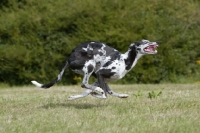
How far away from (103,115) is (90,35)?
9.40 m

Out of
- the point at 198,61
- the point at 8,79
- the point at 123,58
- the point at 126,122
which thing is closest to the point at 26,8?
the point at 8,79

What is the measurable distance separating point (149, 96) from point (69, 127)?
4.10 metres

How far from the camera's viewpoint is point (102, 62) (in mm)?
10289

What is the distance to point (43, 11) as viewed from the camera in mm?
19375

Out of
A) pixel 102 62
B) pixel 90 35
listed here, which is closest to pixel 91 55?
pixel 102 62

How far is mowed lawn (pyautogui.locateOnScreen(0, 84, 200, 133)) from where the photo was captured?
820cm

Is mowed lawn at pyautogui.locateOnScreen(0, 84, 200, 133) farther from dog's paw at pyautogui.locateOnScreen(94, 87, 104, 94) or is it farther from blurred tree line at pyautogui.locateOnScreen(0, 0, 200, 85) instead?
blurred tree line at pyautogui.locateOnScreen(0, 0, 200, 85)

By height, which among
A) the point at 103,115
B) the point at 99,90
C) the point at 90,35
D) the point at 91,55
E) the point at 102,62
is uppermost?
the point at 90,35

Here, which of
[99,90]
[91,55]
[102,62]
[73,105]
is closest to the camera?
[99,90]

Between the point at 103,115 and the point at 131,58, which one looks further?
the point at 131,58

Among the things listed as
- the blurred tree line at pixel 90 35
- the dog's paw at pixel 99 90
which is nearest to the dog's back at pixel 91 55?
the dog's paw at pixel 99 90

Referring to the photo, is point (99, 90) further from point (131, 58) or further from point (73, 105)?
point (73, 105)

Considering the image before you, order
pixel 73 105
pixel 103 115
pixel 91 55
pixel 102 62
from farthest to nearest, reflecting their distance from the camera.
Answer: pixel 73 105
pixel 102 62
pixel 91 55
pixel 103 115

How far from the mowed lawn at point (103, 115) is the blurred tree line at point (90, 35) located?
257 inches
